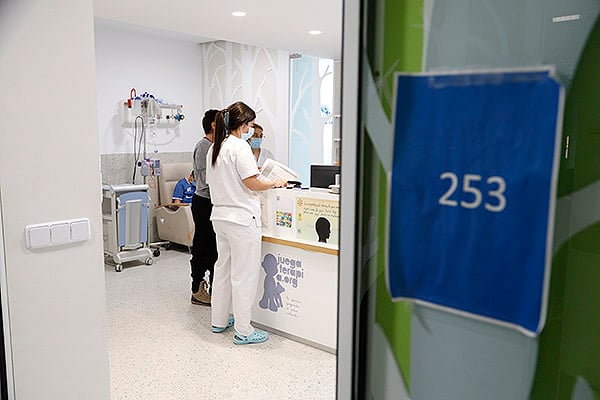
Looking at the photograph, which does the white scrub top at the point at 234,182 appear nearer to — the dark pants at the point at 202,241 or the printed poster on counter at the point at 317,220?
the printed poster on counter at the point at 317,220

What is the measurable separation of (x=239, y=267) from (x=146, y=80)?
3831 millimetres

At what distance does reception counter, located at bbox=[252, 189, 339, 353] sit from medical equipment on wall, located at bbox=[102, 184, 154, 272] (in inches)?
93.7

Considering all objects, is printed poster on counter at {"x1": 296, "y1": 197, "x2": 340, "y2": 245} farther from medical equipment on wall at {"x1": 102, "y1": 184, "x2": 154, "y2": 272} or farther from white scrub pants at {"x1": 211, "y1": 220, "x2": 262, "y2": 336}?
medical equipment on wall at {"x1": 102, "y1": 184, "x2": 154, "y2": 272}

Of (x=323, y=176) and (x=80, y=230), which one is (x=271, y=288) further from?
(x=80, y=230)

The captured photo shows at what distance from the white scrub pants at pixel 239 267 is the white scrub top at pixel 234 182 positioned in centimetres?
7

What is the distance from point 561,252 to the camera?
79cm

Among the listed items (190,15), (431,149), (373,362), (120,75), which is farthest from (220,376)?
(120,75)

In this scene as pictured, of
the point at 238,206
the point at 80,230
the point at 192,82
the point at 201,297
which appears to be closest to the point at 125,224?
the point at 201,297

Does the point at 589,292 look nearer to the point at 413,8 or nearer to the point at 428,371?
the point at 428,371

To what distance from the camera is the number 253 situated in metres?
0.83

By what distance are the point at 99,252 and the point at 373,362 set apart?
144 centimetres

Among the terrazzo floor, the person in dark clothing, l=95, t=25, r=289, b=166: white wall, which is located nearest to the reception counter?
the terrazzo floor

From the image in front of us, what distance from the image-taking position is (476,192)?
853 millimetres

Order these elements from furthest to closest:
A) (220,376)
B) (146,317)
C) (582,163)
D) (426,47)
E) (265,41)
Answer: (265,41) → (146,317) → (220,376) → (426,47) → (582,163)
